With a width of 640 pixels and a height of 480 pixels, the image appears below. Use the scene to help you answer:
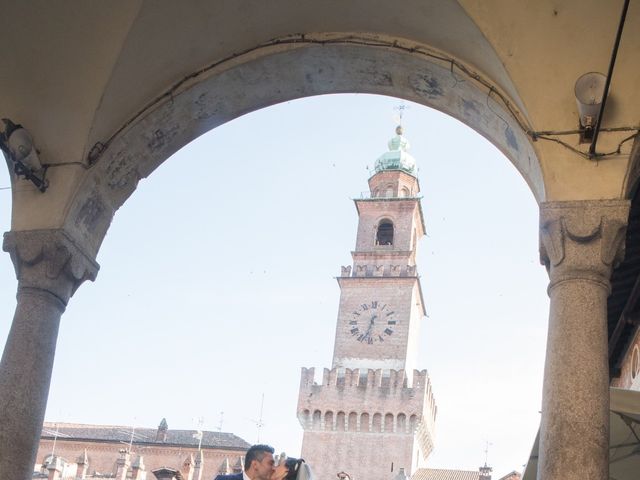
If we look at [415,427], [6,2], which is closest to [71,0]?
[6,2]

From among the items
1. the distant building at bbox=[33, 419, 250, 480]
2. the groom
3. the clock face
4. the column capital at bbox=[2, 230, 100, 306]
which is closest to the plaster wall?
the distant building at bbox=[33, 419, 250, 480]

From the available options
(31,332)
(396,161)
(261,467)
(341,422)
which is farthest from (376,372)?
(261,467)

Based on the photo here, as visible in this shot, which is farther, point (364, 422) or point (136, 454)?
point (136, 454)

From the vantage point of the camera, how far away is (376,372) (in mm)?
65688


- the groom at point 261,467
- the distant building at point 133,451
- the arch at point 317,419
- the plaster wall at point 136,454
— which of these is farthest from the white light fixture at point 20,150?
the arch at point 317,419

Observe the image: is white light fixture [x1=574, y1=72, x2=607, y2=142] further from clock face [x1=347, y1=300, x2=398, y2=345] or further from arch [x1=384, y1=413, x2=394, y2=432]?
clock face [x1=347, y1=300, x2=398, y2=345]

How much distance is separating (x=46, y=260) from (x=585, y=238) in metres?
3.72

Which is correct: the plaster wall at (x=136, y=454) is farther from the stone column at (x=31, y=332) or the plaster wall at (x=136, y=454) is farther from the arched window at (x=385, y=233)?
the stone column at (x=31, y=332)

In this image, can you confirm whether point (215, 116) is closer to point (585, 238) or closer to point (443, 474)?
point (585, 238)

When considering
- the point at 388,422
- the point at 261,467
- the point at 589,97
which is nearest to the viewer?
the point at 261,467

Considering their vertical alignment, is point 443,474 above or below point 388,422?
below

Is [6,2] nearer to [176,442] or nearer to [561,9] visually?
[561,9]

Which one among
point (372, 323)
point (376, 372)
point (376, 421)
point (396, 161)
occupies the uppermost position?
point (396, 161)

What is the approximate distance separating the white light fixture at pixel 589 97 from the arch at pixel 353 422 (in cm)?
6017
